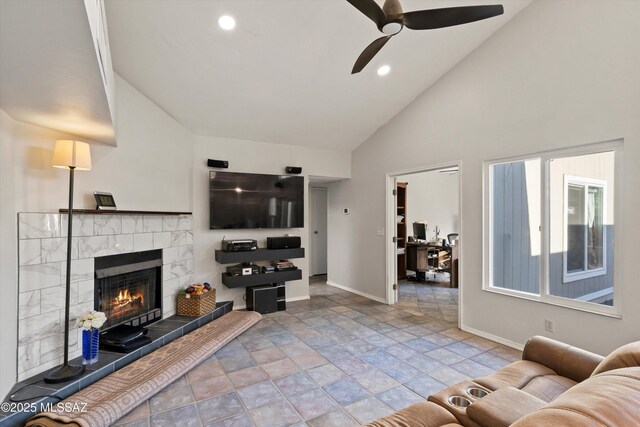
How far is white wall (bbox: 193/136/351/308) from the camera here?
455 centimetres

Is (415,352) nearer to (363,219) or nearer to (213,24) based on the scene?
(363,219)

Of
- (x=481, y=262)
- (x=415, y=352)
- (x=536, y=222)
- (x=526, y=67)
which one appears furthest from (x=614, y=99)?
(x=415, y=352)

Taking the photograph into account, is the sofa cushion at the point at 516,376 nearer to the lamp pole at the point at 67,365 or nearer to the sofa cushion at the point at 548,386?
the sofa cushion at the point at 548,386

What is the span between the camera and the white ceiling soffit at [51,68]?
130 centimetres

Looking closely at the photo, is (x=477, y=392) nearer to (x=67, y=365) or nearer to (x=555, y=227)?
(x=555, y=227)

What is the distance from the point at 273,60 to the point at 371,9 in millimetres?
1665

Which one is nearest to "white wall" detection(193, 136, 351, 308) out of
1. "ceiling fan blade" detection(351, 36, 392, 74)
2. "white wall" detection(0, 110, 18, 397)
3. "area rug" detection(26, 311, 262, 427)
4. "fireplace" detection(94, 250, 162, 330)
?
"fireplace" detection(94, 250, 162, 330)

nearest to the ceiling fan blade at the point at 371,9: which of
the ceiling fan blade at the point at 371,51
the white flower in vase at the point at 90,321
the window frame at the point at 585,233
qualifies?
the ceiling fan blade at the point at 371,51

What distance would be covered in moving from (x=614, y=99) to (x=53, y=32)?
3.97 m

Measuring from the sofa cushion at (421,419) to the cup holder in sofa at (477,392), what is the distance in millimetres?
283

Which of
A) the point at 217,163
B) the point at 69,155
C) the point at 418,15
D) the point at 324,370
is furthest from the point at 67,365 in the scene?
the point at 418,15

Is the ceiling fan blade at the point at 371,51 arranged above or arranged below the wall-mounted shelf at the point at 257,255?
above

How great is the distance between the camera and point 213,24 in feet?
9.36

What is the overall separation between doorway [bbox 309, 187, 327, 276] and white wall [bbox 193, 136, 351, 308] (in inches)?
65.0
